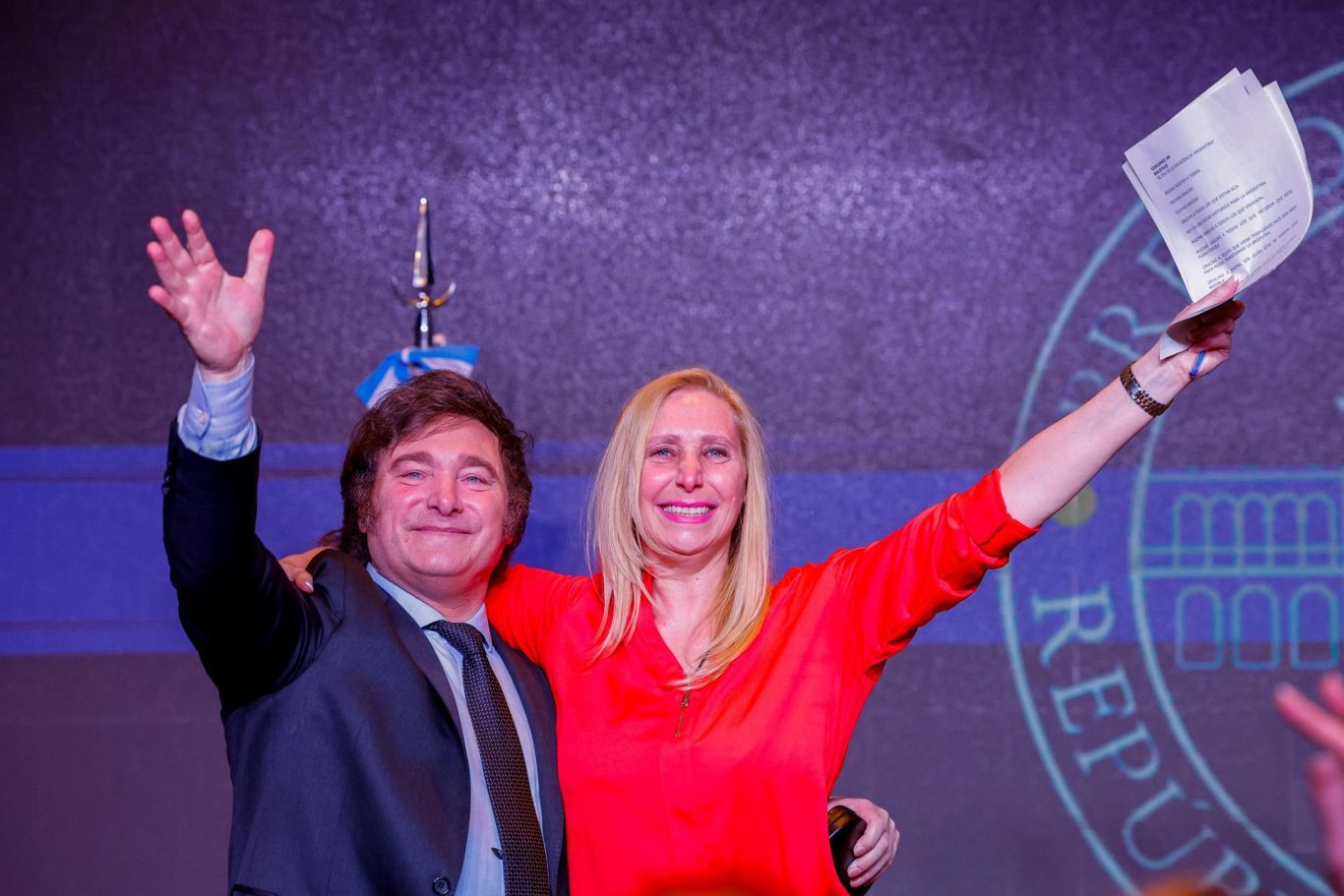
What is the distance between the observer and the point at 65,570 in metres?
3.16

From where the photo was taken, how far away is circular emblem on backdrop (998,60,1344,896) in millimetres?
3109

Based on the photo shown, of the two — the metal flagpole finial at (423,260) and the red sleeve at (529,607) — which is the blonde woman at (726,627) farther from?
the metal flagpole finial at (423,260)

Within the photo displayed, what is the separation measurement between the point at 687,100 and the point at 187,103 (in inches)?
48.5

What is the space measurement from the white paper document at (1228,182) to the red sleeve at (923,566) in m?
0.32

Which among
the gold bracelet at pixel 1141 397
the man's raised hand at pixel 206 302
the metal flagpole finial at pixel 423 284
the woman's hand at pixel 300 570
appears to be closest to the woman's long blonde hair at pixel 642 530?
the woman's hand at pixel 300 570

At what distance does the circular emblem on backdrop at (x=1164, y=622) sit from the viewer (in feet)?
10.2

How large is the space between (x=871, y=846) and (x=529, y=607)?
607 mm

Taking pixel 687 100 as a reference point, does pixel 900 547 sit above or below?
below

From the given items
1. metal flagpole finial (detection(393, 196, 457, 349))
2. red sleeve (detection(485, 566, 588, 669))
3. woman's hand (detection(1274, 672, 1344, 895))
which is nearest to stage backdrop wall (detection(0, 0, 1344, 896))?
metal flagpole finial (detection(393, 196, 457, 349))

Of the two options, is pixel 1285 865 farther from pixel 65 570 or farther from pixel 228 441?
pixel 65 570

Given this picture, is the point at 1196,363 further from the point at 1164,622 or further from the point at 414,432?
the point at 1164,622

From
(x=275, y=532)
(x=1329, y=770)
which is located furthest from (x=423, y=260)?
(x=1329, y=770)

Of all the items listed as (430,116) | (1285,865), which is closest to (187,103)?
(430,116)

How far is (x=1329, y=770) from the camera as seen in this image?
0.70 m
